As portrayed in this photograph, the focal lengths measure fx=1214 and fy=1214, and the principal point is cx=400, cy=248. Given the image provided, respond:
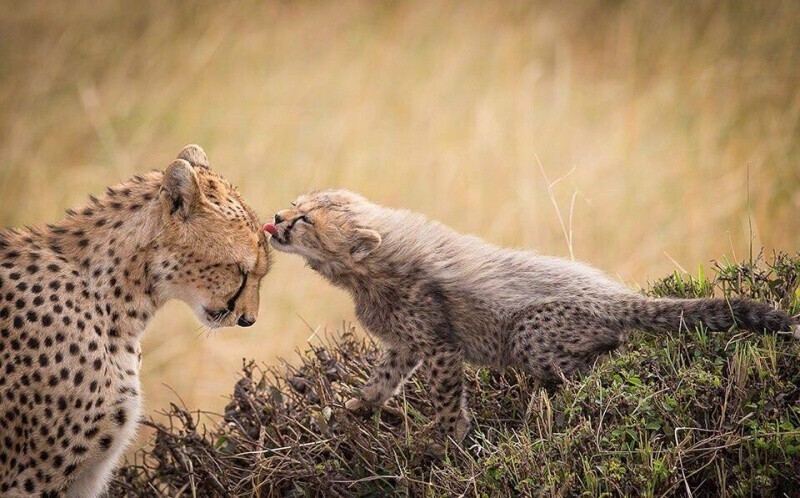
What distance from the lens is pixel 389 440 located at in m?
3.42

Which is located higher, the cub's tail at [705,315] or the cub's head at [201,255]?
the cub's head at [201,255]

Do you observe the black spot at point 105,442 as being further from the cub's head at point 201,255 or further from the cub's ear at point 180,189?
the cub's ear at point 180,189

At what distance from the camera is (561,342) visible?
350 cm

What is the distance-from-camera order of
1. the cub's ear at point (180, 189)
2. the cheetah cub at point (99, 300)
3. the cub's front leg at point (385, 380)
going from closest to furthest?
the cheetah cub at point (99, 300)
the cub's ear at point (180, 189)
the cub's front leg at point (385, 380)

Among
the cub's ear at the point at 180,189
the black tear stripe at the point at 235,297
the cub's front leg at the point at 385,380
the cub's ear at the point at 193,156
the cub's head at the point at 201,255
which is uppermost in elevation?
the cub's ear at the point at 193,156

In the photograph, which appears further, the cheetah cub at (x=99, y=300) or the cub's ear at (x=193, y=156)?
the cub's ear at (x=193, y=156)

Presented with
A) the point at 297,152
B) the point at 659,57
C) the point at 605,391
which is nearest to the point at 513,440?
the point at 605,391

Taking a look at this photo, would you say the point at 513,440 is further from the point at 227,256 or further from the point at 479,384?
the point at 227,256

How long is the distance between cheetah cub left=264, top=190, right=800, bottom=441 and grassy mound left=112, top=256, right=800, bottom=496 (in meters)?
0.08

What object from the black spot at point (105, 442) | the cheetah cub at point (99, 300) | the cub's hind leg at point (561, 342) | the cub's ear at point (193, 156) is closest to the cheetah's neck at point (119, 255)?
the cheetah cub at point (99, 300)

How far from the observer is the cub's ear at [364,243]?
3.88 meters

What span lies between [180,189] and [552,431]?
1.21 metres

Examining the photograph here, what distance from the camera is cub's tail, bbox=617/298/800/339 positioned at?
3.28 metres

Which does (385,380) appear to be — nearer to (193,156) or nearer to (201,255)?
(201,255)
